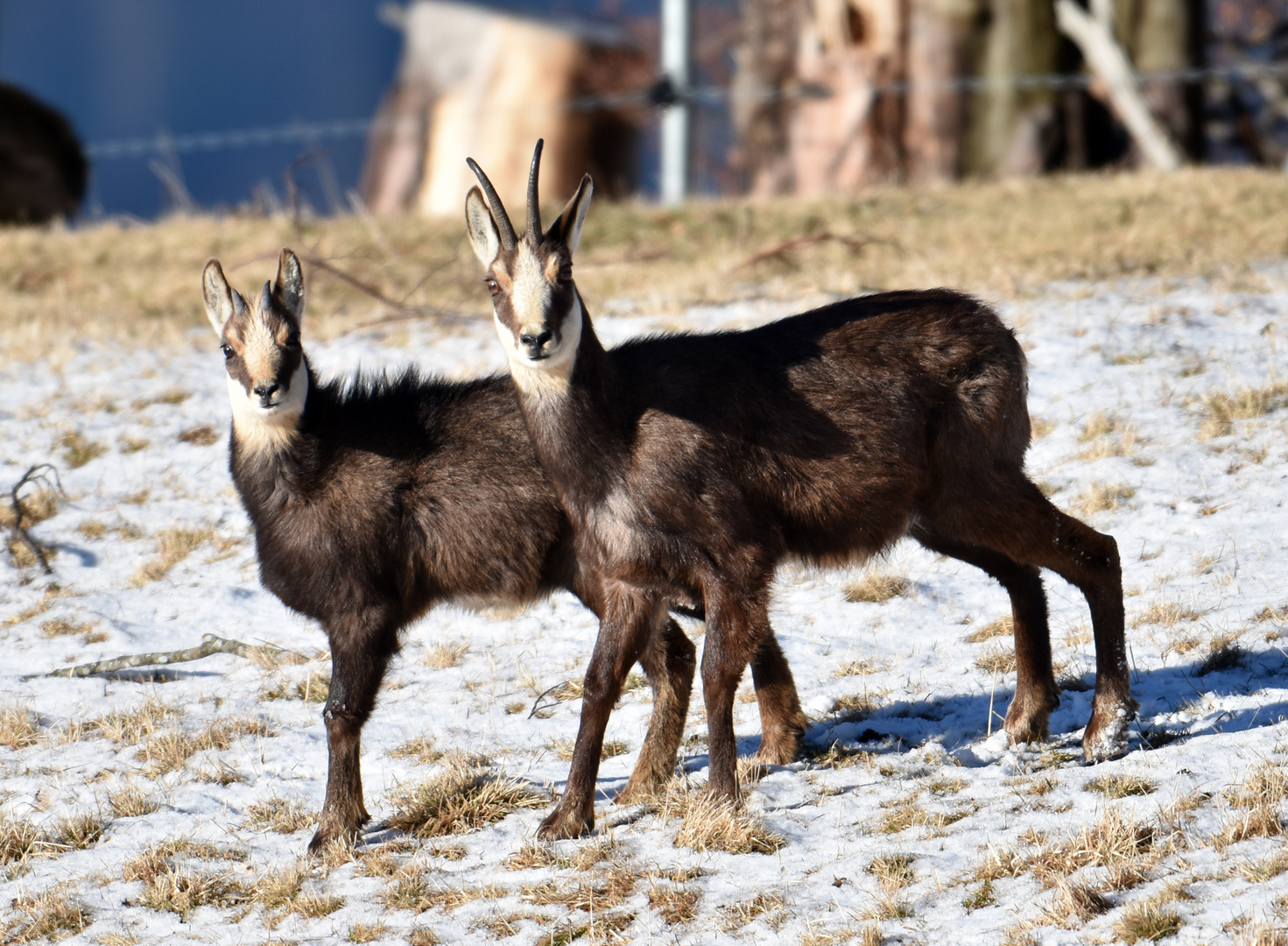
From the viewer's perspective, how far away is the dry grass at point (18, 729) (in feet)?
20.1

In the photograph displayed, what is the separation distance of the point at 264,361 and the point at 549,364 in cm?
130

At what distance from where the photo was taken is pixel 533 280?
15.9 feet

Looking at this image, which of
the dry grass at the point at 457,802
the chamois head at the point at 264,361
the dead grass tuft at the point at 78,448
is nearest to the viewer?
the dry grass at the point at 457,802

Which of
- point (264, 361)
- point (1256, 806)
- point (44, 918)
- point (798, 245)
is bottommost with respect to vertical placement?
point (44, 918)

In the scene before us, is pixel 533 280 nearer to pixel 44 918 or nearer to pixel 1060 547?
pixel 1060 547

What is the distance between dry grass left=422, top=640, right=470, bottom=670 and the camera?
6.82 metres

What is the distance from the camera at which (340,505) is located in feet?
18.2

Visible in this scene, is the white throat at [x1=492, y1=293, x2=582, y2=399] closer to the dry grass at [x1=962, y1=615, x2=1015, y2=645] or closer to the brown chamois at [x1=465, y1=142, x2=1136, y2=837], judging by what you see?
the brown chamois at [x1=465, y1=142, x2=1136, y2=837]

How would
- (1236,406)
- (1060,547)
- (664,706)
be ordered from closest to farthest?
(1060,547) → (664,706) → (1236,406)

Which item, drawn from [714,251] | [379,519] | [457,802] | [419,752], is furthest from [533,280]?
[714,251]

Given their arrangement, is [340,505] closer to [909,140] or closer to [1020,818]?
[1020,818]

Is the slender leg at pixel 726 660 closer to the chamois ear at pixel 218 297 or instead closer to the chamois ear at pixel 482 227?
the chamois ear at pixel 482 227

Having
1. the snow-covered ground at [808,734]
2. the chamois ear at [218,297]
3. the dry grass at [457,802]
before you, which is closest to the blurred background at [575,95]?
the snow-covered ground at [808,734]

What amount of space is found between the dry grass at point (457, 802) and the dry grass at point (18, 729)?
183 centimetres
